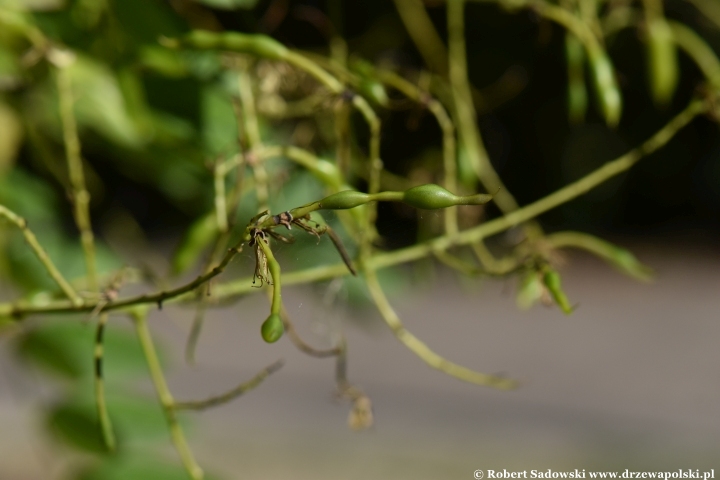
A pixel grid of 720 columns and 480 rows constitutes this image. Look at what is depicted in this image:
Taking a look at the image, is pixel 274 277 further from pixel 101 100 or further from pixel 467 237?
pixel 101 100

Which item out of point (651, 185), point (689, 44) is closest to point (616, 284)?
point (651, 185)

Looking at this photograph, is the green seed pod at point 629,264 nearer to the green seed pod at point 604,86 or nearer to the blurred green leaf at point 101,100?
the green seed pod at point 604,86

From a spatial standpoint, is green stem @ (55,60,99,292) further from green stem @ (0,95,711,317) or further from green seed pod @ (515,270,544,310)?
green seed pod @ (515,270,544,310)

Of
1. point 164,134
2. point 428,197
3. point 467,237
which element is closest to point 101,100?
point 164,134

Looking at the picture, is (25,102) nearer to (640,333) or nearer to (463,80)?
(463,80)

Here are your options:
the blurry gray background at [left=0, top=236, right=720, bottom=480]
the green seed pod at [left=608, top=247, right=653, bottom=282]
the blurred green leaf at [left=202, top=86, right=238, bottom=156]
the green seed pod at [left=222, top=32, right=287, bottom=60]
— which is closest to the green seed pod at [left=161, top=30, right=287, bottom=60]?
the green seed pod at [left=222, top=32, right=287, bottom=60]
